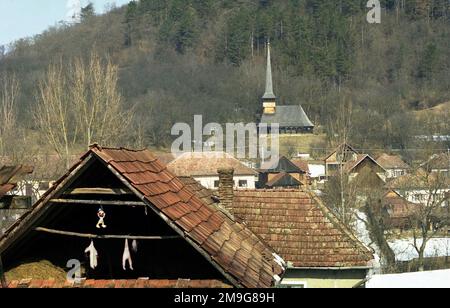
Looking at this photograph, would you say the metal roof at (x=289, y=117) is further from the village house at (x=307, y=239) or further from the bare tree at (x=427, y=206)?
the village house at (x=307, y=239)

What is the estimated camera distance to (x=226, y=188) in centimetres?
1149

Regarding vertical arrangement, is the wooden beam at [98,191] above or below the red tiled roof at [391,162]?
above

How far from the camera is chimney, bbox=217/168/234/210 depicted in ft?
37.7

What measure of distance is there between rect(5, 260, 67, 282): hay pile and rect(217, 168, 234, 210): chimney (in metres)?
4.07

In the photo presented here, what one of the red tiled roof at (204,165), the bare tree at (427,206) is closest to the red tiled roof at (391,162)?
the red tiled roof at (204,165)

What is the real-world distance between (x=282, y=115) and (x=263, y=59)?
15218 millimetres

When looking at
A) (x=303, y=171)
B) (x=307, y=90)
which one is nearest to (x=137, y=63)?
(x=307, y=90)

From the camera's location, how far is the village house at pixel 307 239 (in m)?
11.7

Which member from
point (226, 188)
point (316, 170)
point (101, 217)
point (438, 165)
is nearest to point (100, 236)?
point (101, 217)

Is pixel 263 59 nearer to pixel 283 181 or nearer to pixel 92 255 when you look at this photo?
pixel 283 181

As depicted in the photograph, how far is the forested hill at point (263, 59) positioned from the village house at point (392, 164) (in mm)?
4263

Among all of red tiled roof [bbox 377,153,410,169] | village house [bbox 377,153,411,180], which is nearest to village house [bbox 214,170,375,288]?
village house [bbox 377,153,411,180]

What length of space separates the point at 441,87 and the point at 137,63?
4397 cm
